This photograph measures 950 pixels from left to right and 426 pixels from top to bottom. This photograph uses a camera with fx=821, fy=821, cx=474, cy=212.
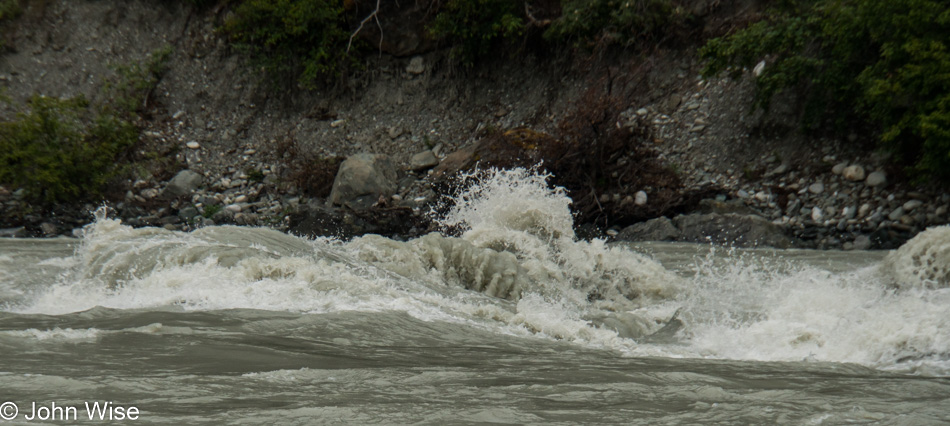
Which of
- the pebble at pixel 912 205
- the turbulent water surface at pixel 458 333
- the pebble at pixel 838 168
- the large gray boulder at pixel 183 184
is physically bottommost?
the turbulent water surface at pixel 458 333

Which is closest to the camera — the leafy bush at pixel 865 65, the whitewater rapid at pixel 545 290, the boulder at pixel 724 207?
the whitewater rapid at pixel 545 290

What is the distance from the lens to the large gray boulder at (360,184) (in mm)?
13531

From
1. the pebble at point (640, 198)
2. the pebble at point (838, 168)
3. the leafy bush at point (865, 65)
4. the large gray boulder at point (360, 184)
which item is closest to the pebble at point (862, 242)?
the leafy bush at point (865, 65)

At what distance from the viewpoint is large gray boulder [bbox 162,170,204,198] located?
14.9 m

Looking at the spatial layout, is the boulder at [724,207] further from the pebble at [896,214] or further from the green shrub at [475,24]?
the green shrub at [475,24]

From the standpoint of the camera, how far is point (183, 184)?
1509 centimetres

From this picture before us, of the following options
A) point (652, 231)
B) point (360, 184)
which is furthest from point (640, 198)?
point (360, 184)

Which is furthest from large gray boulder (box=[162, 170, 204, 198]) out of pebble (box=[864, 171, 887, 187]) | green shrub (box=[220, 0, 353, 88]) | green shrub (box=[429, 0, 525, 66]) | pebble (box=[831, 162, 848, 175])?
pebble (box=[864, 171, 887, 187])

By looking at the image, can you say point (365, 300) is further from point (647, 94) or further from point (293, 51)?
point (293, 51)

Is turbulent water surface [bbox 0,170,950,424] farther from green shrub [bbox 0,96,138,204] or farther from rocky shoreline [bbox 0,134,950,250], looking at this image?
green shrub [bbox 0,96,138,204]

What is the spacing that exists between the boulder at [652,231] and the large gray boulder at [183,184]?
7964mm

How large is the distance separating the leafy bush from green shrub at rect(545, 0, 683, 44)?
172 centimetres

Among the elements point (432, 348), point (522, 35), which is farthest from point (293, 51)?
point (432, 348)

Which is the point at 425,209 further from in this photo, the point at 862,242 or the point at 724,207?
the point at 862,242
